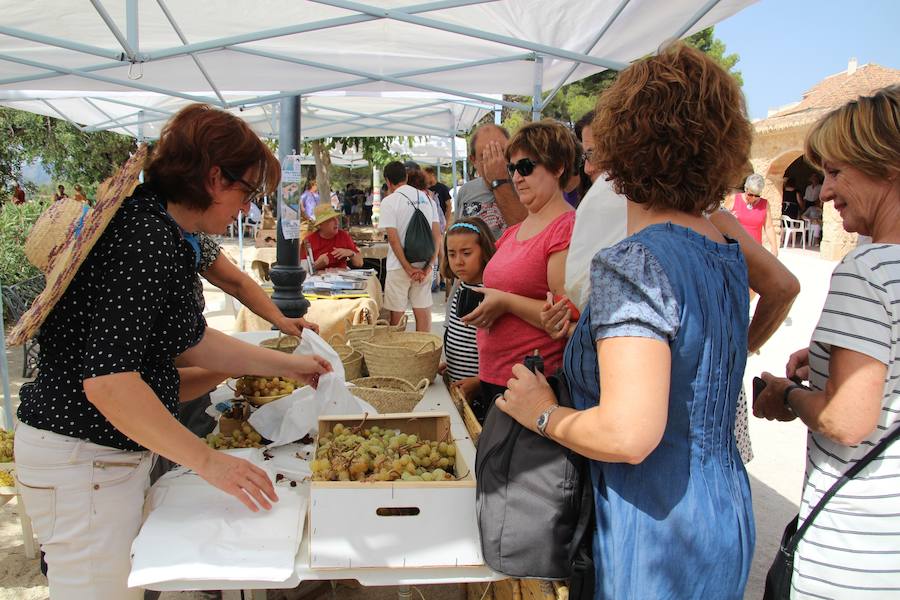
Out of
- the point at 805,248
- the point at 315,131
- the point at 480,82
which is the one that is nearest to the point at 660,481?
the point at 480,82

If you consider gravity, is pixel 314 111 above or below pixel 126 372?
above

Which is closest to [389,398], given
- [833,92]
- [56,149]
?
[56,149]

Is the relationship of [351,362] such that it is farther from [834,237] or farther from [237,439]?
[834,237]

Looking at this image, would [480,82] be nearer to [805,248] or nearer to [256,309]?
[256,309]

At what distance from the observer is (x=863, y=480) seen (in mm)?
1212

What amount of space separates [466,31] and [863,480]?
10.4 ft

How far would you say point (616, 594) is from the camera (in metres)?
1.17

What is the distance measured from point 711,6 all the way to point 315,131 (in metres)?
7.49

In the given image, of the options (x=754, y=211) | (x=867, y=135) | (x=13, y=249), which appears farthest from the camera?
(x=754, y=211)

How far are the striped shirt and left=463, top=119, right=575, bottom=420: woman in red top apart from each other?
0.92 metres

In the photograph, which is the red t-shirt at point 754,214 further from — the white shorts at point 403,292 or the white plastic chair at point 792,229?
the white plastic chair at point 792,229

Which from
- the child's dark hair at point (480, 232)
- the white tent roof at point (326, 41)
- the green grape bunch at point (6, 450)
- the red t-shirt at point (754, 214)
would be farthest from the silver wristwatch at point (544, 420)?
the red t-shirt at point (754, 214)

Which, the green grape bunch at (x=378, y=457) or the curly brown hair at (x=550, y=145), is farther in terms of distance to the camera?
the curly brown hair at (x=550, y=145)

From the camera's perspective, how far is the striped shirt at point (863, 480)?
1.14 metres
